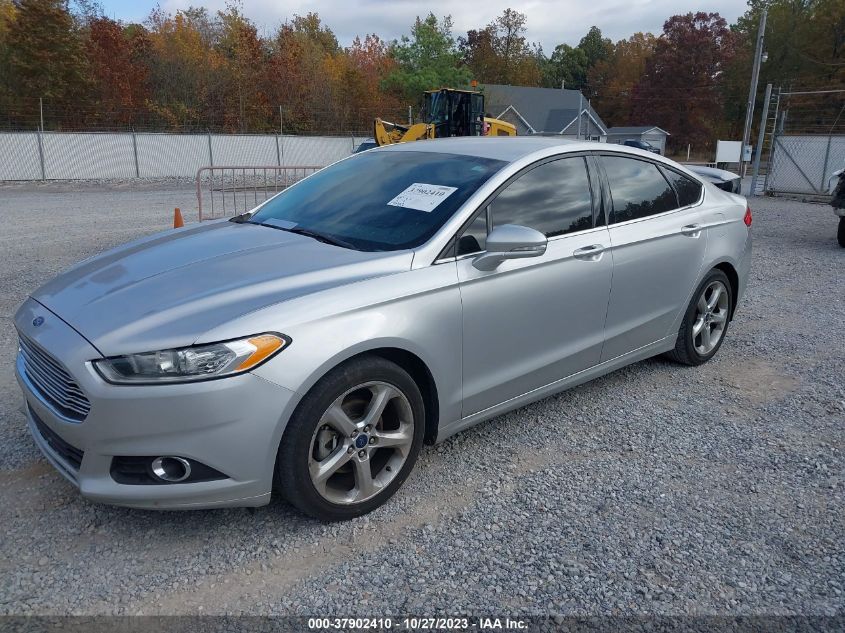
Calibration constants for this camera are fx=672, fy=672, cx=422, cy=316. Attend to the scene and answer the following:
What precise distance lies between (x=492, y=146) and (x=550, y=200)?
0.53 m

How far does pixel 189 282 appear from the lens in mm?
2980

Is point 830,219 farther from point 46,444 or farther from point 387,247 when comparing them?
point 46,444

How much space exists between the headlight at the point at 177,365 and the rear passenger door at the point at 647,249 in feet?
7.96

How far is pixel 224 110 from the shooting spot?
126 feet

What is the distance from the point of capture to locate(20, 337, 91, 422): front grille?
264 centimetres

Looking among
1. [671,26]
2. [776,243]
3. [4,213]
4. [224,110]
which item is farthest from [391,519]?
[671,26]

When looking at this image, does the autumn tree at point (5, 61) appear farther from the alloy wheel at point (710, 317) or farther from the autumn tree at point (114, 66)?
the alloy wheel at point (710, 317)

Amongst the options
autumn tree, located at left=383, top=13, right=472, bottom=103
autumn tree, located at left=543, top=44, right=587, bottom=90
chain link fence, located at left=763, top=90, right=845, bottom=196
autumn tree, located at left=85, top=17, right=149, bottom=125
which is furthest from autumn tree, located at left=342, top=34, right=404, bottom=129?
autumn tree, located at left=543, top=44, right=587, bottom=90

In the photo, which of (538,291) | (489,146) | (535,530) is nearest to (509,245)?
(538,291)

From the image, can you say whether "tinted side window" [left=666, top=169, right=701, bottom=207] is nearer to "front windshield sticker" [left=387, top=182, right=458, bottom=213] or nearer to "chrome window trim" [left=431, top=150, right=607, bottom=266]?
"chrome window trim" [left=431, top=150, right=607, bottom=266]

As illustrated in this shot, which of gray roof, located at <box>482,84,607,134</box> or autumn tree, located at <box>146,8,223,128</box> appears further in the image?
gray roof, located at <box>482,84,607,134</box>

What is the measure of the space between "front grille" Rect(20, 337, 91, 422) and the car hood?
7.3 inches

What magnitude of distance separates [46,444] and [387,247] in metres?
1.78

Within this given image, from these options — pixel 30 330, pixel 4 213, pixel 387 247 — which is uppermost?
pixel 387 247
